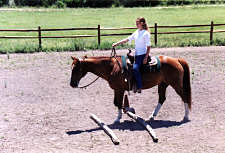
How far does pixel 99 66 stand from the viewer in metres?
8.28

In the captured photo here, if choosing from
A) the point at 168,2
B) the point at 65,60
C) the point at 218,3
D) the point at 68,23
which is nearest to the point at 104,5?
the point at 168,2

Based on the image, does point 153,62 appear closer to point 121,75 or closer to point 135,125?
point 121,75

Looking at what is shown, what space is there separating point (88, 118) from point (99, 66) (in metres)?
1.36

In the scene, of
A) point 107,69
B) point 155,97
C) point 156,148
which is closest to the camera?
point 156,148

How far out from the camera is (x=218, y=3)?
53.0 meters

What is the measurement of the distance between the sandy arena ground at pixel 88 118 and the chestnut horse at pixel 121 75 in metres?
0.59

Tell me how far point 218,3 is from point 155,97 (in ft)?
149

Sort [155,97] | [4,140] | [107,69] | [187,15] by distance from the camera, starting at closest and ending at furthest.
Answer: [4,140], [107,69], [155,97], [187,15]

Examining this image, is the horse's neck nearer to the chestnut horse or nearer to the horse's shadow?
the chestnut horse

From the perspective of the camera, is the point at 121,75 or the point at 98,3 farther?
the point at 98,3

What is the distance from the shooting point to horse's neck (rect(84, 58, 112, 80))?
26.9 feet

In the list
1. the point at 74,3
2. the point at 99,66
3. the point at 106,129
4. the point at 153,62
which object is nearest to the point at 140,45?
the point at 153,62

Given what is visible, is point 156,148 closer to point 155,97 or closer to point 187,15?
point 155,97

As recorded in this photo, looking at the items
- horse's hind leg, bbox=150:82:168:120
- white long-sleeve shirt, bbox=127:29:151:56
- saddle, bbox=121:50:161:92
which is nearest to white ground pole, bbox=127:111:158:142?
horse's hind leg, bbox=150:82:168:120
